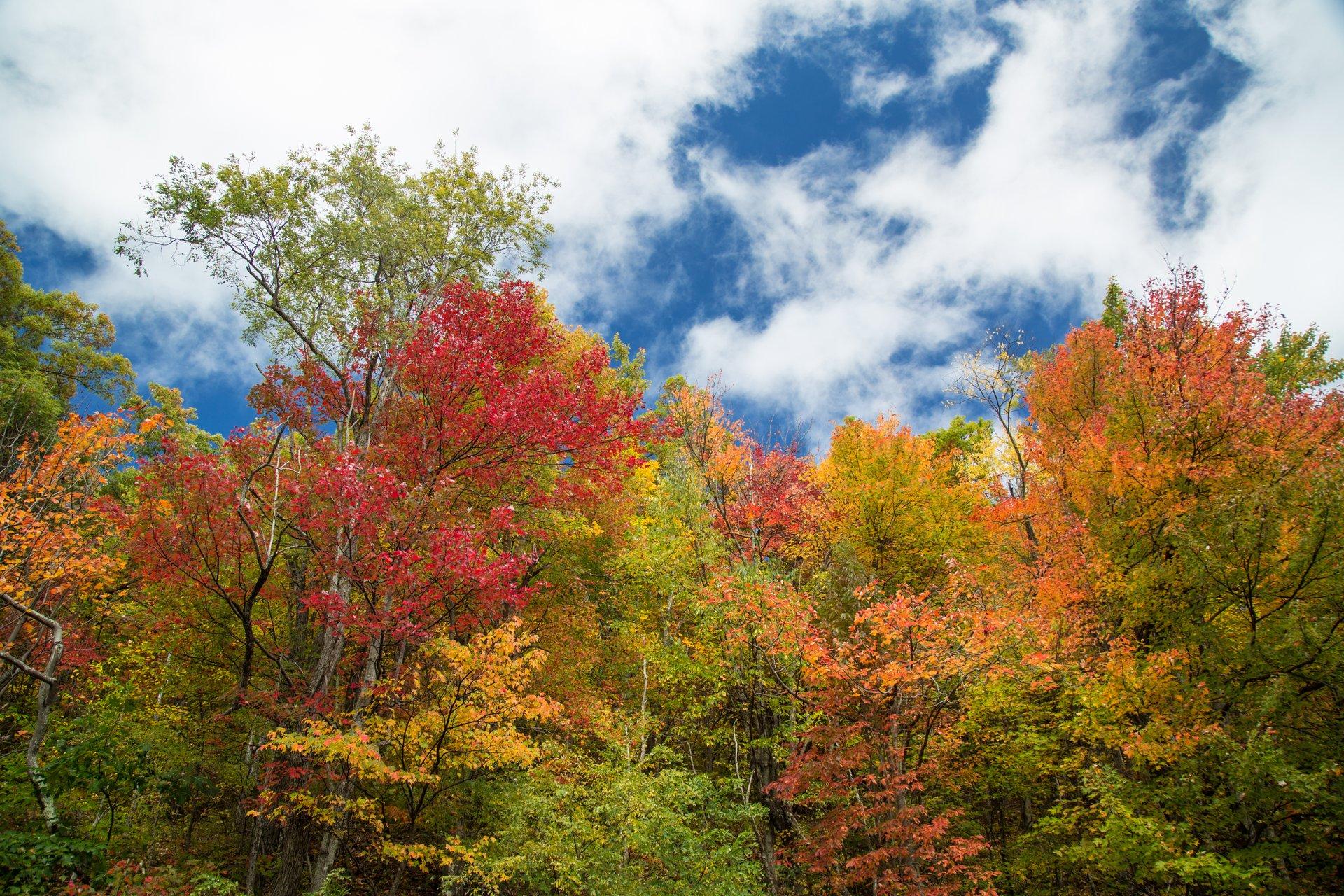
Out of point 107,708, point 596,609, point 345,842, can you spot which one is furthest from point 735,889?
point 107,708

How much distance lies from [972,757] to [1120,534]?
5379 mm

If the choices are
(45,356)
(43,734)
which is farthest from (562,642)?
(45,356)

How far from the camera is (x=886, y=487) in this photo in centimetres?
1592

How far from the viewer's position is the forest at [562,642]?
772 cm

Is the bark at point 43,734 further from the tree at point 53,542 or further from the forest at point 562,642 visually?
the tree at point 53,542

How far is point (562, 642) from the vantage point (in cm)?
1281

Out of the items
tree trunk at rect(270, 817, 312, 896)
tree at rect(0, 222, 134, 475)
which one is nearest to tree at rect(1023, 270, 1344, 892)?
tree trunk at rect(270, 817, 312, 896)

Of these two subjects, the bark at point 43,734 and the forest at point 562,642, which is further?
the forest at point 562,642

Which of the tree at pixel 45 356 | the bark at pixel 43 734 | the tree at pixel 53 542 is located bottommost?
the bark at pixel 43 734

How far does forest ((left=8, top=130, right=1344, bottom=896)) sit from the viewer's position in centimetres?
772

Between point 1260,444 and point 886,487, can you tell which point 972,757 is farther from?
point 1260,444

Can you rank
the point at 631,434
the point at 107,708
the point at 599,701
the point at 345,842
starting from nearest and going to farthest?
the point at 107,708, the point at 345,842, the point at 631,434, the point at 599,701

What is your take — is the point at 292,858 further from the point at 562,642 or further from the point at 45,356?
the point at 45,356

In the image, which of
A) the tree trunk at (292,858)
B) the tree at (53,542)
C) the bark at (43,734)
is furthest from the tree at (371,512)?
the bark at (43,734)
